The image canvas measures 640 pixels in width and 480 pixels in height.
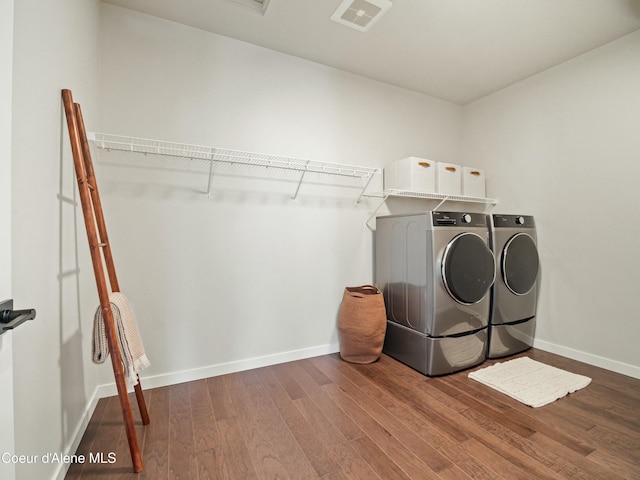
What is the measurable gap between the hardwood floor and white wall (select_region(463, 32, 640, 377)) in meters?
0.46

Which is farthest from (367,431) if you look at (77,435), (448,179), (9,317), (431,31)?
(431,31)

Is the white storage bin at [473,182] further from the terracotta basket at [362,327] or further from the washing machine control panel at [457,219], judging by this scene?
the terracotta basket at [362,327]

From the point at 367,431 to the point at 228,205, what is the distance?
167 cm

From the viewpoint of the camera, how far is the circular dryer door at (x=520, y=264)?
94.7 inches

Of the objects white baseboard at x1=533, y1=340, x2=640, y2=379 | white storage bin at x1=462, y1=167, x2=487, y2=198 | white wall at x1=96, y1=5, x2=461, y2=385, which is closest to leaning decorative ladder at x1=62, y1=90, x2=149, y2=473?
white wall at x1=96, y1=5, x2=461, y2=385

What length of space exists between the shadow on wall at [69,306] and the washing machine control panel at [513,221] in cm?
283

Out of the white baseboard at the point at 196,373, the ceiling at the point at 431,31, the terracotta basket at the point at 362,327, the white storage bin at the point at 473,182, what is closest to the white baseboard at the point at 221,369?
the white baseboard at the point at 196,373

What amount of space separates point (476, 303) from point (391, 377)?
34.0 inches

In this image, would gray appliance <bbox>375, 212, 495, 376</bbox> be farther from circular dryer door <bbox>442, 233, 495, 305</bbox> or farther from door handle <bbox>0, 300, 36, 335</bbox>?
door handle <bbox>0, 300, 36, 335</bbox>

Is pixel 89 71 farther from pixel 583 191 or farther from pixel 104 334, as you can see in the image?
pixel 583 191

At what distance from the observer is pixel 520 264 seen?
246 cm

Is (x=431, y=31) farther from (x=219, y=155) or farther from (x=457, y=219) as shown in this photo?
(x=219, y=155)

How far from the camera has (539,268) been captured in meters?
2.62

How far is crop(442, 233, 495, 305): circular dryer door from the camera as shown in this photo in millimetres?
2057
